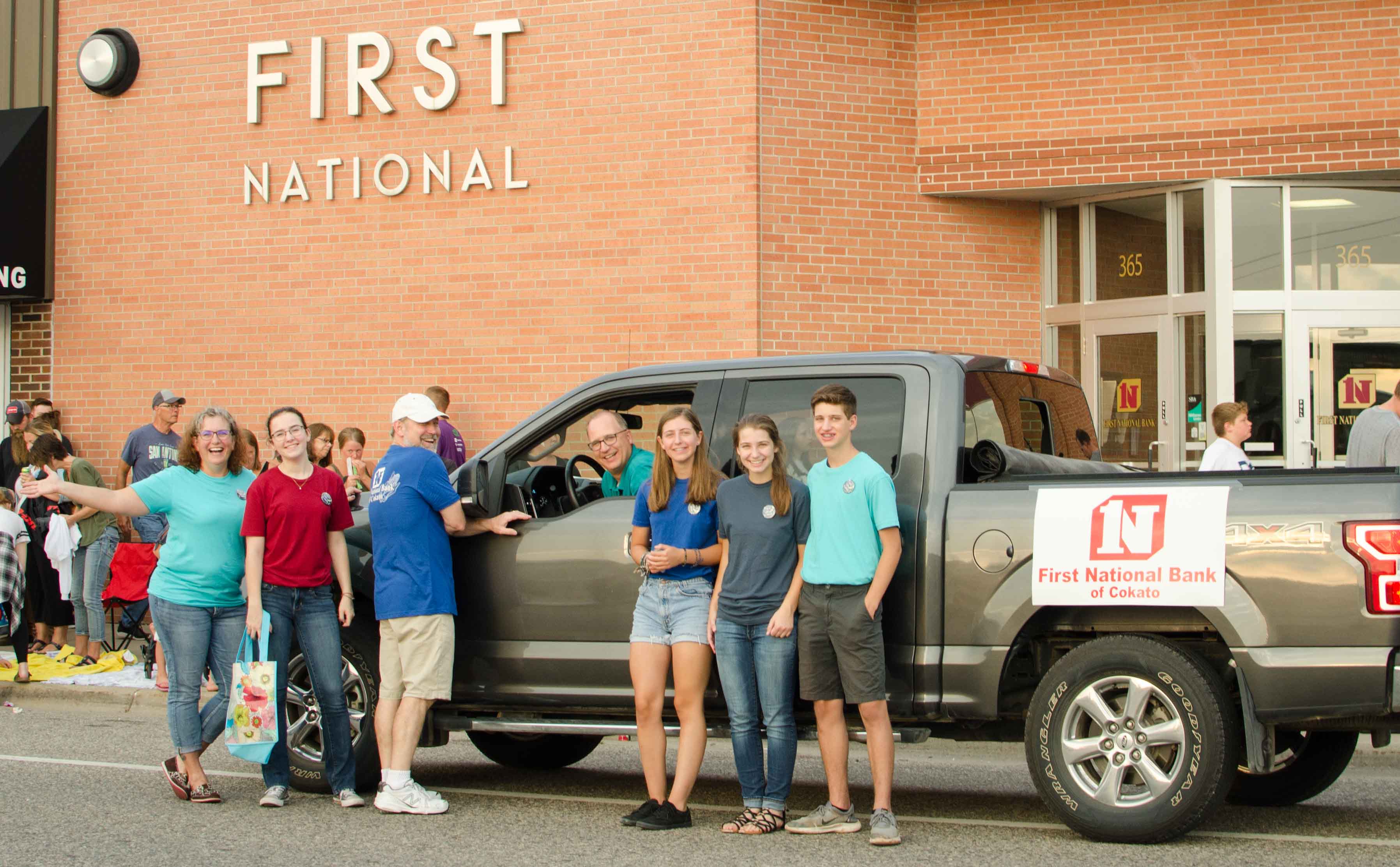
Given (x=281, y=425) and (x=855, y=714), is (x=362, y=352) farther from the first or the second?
(x=855, y=714)

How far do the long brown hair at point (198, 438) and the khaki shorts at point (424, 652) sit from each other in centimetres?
123

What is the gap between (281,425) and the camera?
7223 mm

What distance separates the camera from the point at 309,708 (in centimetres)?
758

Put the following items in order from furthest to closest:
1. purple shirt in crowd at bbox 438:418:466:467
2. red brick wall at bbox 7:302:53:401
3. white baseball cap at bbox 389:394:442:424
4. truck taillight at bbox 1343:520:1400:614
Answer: red brick wall at bbox 7:302:53:401, purple shirt in crowd at bbox 438:418:466:467, white baseball cap at bbox 389:394:442:424, truck taillight at bbox 1343:520:1400:614

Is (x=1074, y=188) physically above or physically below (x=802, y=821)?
above

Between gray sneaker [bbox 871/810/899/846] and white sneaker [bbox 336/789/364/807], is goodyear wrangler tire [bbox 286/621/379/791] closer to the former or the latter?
white sneaker [bbox 336/789/364/807]

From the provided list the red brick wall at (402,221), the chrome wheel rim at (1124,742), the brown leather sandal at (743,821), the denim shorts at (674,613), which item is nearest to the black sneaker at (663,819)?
the brown leather sandal at (743,821)

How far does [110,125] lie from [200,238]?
153cm

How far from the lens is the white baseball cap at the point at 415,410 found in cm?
706

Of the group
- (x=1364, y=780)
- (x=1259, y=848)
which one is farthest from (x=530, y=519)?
(x=1364, y=780)

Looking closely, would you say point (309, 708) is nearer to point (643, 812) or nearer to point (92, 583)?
point (643, 812)

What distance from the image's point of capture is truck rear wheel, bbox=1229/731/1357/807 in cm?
695

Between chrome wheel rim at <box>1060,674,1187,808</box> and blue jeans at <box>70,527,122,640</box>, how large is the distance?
8423 millimetres

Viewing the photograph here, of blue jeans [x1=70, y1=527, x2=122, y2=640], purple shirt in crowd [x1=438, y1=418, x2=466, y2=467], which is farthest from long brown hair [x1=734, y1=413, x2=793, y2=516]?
blue jeans [x1=70, y1=527, x2=122, y2=640]
